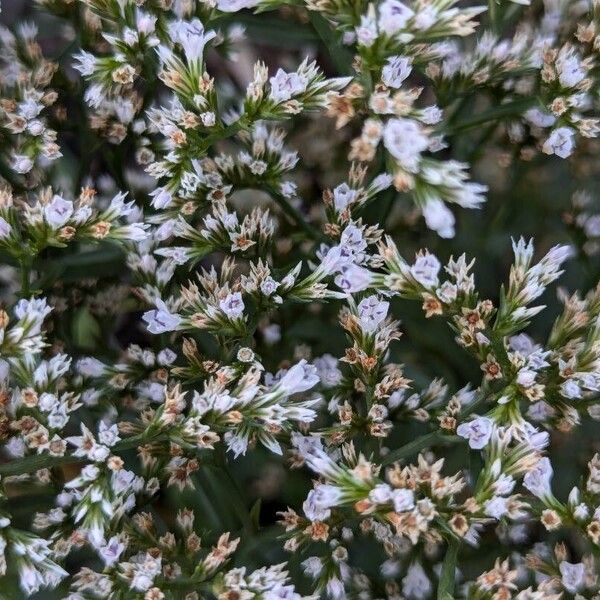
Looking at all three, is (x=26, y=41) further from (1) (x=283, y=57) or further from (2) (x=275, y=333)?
(1) (x=283, y=57)

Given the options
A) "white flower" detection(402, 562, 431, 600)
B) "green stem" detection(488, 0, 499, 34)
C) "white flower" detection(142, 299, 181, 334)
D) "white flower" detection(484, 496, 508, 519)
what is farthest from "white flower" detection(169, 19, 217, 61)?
"white flower" detection(402, 562, 431, 600)

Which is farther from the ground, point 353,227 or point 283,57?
point 353,227

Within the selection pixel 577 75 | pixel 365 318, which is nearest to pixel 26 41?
pixel 365 318

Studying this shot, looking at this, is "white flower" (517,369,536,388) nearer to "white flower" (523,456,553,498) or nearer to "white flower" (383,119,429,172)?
"white flower" (523,456,553,498)

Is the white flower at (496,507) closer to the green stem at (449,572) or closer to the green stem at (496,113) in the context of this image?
the green stem at (449,572)

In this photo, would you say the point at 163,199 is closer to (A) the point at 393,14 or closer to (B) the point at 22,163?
(B) the point at 22,163

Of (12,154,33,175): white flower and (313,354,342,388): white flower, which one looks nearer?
(12,154,33,175): white flower

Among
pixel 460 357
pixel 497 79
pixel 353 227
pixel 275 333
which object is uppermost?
pixel 497 79
